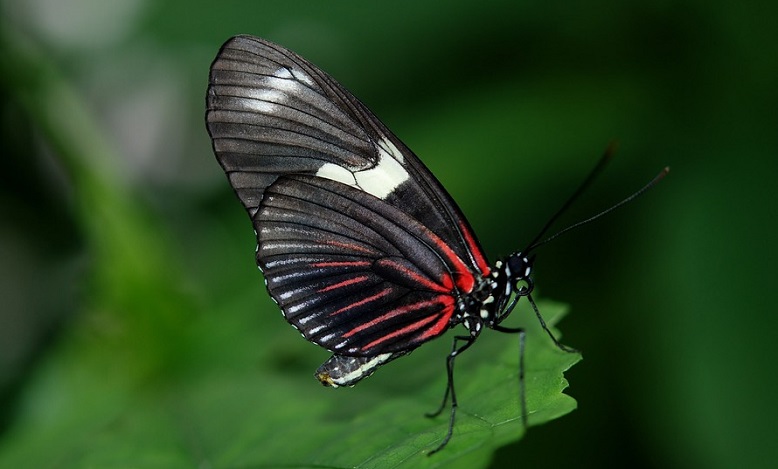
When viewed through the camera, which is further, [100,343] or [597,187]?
[597,187]

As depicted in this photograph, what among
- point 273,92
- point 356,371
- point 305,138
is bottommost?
point 356,371

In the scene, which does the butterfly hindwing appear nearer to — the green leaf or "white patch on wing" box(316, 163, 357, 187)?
"white patch on wing" box(316, 163, 357, 187)

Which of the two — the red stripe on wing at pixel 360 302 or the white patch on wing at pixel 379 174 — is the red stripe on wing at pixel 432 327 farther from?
the white patch on wing at pixel 379 174

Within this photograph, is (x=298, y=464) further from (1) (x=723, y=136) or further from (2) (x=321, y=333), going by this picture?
(1) (x=723, y=136)

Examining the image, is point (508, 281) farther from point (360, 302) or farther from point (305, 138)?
point (305, 138)

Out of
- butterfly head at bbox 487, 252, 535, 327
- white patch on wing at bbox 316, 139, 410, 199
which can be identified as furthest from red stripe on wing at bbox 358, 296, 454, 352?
white patch on wing at bbox 316, 139, 410, 199

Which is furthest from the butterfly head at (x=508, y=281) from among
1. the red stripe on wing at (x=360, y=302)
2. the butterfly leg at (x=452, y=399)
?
the red stripe on wing at (x=360, y=302)

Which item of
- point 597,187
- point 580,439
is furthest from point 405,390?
point 597,187

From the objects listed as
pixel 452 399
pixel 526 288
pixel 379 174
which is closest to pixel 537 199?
pixel 526 288
